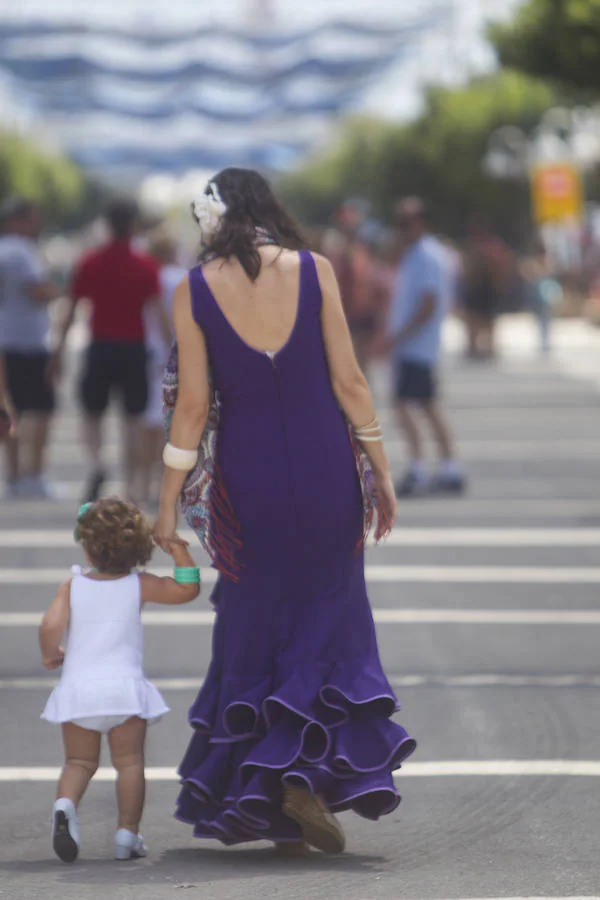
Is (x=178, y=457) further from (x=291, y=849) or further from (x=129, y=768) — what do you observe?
(x=291, y=849)

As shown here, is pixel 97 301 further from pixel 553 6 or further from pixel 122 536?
pixel 553 6

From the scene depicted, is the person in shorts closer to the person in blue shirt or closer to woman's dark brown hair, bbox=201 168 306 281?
the person in blue shirt

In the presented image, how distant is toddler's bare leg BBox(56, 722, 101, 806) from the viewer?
4.90 meters

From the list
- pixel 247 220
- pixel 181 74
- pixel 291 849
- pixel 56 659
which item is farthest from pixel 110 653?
pixel 181 74

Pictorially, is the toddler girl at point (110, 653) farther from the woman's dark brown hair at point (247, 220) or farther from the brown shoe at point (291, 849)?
the woman's dark brown hair at point (247, 220)

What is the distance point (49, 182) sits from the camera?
11488 cm

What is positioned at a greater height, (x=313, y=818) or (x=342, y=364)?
(x=342, y=364)

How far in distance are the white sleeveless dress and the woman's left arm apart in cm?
20

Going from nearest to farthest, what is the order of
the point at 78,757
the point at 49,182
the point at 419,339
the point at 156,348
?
1. the point at 78,757
2. the point at 156,348
3. the point at 419,339
4. the point at 49,182

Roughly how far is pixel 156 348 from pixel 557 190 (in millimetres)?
29820

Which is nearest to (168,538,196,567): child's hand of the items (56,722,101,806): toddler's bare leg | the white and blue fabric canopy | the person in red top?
(56,722,101,806): toddler's bare leg

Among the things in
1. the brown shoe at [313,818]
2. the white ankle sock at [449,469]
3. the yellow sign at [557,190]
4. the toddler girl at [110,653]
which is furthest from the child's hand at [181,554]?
the yellow sign at [557,190]

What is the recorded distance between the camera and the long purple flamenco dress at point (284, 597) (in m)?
4.88

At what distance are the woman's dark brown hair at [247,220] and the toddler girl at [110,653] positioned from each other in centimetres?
71
